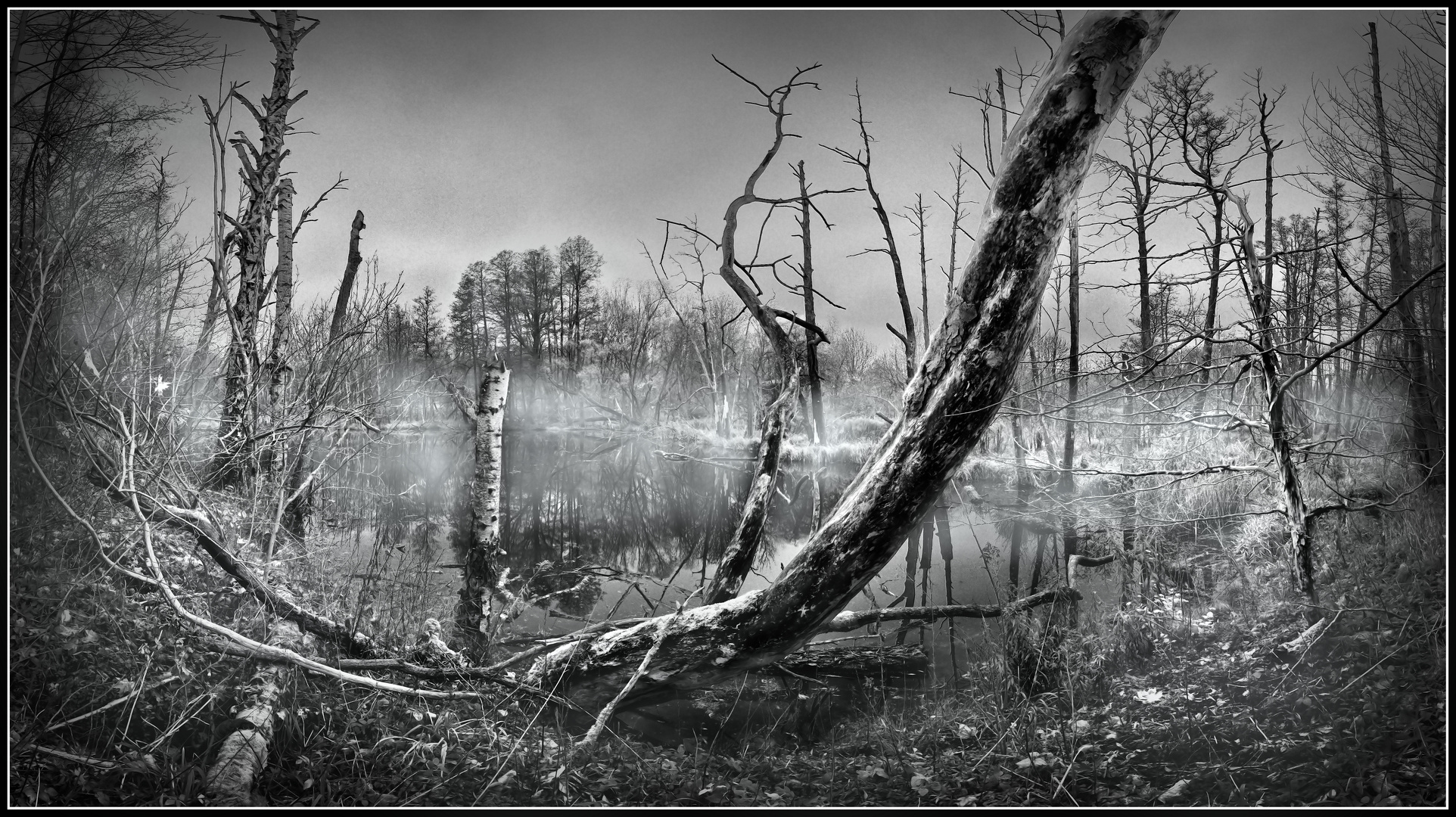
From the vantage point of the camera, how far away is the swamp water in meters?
3.83

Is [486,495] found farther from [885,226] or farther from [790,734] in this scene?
[885,226]

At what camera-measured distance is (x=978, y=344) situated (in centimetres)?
227

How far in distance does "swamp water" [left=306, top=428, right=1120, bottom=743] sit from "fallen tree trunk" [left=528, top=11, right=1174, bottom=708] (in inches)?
44.7

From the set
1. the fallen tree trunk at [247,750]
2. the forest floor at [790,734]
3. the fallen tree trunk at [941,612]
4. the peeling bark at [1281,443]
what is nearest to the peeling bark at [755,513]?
the fallen tree trunk at [941,612]

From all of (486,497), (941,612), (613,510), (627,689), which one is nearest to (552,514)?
(613,510)

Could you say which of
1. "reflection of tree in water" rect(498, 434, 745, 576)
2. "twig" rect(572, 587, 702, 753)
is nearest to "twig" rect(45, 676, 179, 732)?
"twig" rect(572, 587, 702, 753)

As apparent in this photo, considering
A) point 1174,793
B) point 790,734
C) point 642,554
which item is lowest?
point 790,734

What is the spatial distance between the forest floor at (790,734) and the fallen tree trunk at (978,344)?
0.71 metres

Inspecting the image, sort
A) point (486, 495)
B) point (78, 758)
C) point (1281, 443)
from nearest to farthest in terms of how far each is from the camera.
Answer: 1. point (78, 758)
2. point (1281, 443)
3. point (486, 495)

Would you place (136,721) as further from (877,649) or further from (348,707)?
(877,649)

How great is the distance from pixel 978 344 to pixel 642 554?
5.71 meters

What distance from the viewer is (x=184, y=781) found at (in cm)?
199

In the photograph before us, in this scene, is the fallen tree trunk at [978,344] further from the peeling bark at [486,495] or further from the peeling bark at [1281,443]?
the peeling bark at [486,495]

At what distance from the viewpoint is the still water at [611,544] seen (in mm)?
4629
